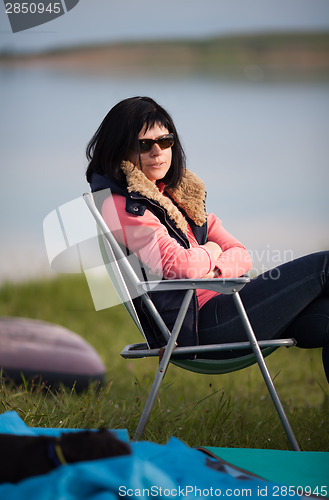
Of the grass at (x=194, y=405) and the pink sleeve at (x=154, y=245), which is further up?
the pink sleeve at (x=154, y=245)

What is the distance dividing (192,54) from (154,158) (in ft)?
28.1

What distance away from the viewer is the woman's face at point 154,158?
9.84 ft

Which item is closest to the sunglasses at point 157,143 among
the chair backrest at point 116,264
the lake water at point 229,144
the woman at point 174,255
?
the woman at point 174,255

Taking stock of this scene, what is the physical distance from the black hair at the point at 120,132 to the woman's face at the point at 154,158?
2cm

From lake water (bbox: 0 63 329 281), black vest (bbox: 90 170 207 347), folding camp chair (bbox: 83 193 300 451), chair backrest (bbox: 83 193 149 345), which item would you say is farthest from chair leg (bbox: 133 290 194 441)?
lake water (bbox: 0 63 329 281)

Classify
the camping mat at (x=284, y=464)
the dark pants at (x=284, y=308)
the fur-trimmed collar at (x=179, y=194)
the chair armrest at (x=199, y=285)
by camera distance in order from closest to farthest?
the camping mat at (x=284, y=464) < the chair armrest at (x=199, y=285) < the dark pants at (x=284, y=308) < the fur-trimmed collar at (x=179, y=194)

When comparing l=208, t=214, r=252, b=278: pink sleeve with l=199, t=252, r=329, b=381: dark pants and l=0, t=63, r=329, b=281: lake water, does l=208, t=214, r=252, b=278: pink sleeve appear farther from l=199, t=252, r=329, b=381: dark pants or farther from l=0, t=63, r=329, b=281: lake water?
l=0, t=63, r=329, b=281: lake water

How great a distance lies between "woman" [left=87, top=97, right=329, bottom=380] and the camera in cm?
280

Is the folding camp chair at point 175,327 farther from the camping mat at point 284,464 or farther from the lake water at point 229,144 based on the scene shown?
the lake water at point 229,144

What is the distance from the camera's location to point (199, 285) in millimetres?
2695

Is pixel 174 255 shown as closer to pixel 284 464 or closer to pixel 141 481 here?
pixel 284 464

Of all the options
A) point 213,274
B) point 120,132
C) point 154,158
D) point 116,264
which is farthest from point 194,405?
point 120,132

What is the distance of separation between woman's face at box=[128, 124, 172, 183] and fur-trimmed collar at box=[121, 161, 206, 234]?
0.27ft

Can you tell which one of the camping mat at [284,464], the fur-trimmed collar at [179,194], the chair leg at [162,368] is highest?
the fur-trimmed collar at [179,194]
